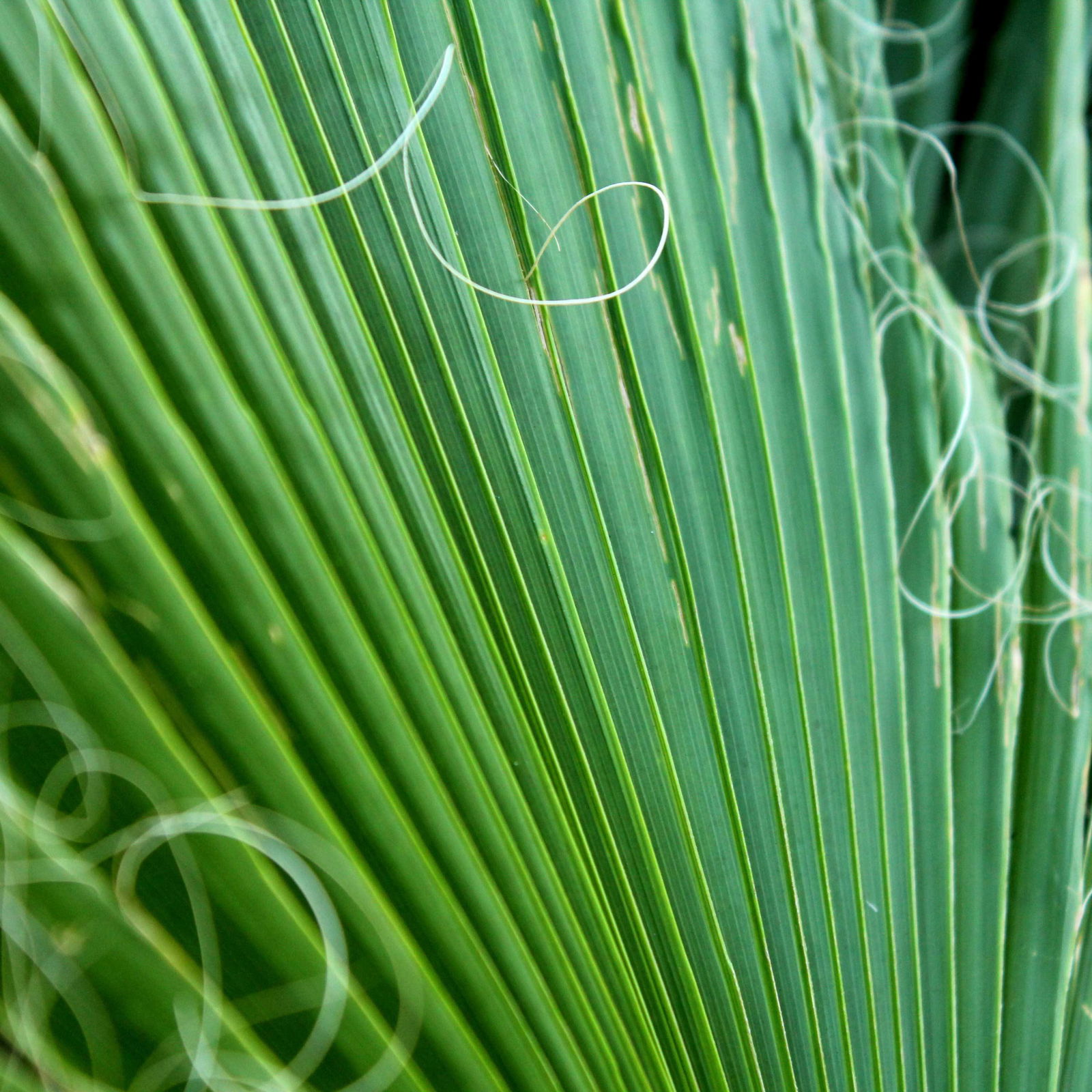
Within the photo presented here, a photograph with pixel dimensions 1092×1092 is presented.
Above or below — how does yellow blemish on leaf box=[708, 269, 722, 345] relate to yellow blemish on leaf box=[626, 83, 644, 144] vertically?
below

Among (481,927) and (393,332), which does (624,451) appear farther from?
(481,927)

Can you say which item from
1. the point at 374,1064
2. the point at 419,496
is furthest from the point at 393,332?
the point at 374,1064

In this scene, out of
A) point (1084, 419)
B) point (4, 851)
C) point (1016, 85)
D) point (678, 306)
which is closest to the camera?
point (4, 851)

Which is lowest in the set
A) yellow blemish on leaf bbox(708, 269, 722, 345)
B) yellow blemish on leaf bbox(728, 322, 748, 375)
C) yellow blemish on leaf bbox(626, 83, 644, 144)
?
yellow blemish on leaf bbox(728, 322, 748, 375)

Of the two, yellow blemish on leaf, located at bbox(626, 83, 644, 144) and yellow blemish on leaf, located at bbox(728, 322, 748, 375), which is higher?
yellow blemish on leaf, located at bbox(626, 83, 644, 144)

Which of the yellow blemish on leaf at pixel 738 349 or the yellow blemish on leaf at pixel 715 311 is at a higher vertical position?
the yellow blemish on leaf at pixel 715 311

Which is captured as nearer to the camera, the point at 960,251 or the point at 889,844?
the point at 889,844

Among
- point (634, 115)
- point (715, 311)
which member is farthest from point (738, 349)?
point (634, 115)

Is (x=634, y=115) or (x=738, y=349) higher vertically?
(x=634, y=115)

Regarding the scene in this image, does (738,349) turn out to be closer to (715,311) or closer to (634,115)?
(715,311)

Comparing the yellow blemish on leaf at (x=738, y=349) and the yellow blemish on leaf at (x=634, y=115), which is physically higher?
the yellow blemish on leaf at (x=634, y=115)

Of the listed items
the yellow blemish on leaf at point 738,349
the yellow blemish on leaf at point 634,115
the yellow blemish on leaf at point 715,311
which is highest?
the yellow blemish on leaf at point 634,115
